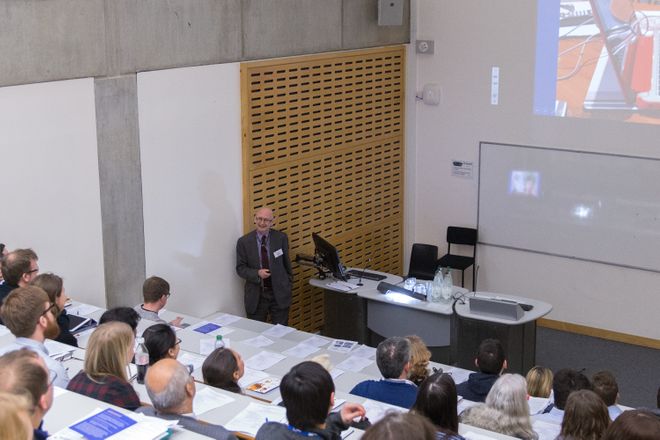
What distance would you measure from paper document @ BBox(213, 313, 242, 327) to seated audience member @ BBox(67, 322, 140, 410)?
347 cm

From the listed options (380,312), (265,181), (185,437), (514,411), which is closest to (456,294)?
(380,312)

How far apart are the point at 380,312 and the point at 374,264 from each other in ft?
6.26

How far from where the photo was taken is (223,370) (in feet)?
15.0

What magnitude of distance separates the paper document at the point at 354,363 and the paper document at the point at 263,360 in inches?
18.6

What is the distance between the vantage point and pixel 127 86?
6.86 meters

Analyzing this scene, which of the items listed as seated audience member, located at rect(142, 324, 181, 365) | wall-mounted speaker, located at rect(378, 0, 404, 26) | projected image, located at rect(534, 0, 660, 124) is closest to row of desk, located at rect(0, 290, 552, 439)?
seated audience member, located at rect(142, 324, 181, 365)

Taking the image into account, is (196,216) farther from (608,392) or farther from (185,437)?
(185,437)

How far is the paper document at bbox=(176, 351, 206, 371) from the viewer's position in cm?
539

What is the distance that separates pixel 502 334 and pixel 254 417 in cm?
378

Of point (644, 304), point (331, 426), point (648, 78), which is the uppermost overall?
point (648, 78)

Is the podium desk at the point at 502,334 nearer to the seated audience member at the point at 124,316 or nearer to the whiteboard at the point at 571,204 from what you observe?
the whiteboard at the point at 571,204

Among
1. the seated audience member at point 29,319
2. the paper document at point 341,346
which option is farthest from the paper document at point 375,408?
the paper document at point 341,346

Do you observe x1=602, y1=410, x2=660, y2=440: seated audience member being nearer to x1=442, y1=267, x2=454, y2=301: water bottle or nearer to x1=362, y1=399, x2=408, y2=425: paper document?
x1=362, y1=399, x2=408, y2=425: paper document

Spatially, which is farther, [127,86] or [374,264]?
[374,264]
